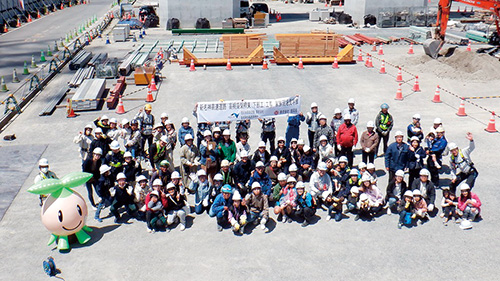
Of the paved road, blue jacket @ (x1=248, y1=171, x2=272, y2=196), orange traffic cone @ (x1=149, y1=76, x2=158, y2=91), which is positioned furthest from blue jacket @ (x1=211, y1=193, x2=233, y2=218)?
the paved road

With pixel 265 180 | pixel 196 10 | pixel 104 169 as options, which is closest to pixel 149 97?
pixel 104 169

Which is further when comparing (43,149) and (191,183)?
(43,149)

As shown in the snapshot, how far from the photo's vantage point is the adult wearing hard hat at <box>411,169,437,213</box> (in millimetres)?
10289

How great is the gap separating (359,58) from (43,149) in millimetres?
Answer: 18605

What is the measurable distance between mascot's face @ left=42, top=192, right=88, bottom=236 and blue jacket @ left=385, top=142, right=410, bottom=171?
7054 millimetres

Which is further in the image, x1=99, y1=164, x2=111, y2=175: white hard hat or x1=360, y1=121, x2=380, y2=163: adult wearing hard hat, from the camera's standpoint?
x1=360, y1=121, x2=380, y2=163: adult wearing hard hat

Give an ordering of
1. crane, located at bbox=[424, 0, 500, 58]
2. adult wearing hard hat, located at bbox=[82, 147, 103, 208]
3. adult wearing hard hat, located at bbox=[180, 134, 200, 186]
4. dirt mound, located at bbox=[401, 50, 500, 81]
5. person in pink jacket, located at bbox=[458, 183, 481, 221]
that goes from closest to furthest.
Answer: person in pink jacket, located at bbox=[458, 183, 481, 221]
adult wearing hard hat, located at bbox=[82, 147, 103, 208]
adult wearing hard hat, located at bbox=[180, 134, 200, 186]
dirt mound, located at bbox=[401, 50, 500, 81]
crane, located at bbox=[424, 0, 500, 58]

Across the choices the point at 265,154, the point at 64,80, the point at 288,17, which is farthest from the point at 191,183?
the point at 288,17

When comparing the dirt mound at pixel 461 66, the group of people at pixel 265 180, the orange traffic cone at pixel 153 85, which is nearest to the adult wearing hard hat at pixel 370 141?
the group of people at pixel 265 180

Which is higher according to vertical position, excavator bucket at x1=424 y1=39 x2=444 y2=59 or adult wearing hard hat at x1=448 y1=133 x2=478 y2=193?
excavator bucket at x1=424 y1=39 x2=444 y2=59

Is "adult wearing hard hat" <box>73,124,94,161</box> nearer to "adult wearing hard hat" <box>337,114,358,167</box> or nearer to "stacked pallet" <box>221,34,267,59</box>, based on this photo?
"adult wearing hard hat" <box>337,114,358,167</box>

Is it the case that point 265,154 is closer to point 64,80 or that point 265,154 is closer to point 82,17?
point 64,80

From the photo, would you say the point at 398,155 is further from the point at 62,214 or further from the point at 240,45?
the point at 240,45

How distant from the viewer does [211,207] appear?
1035 cm
